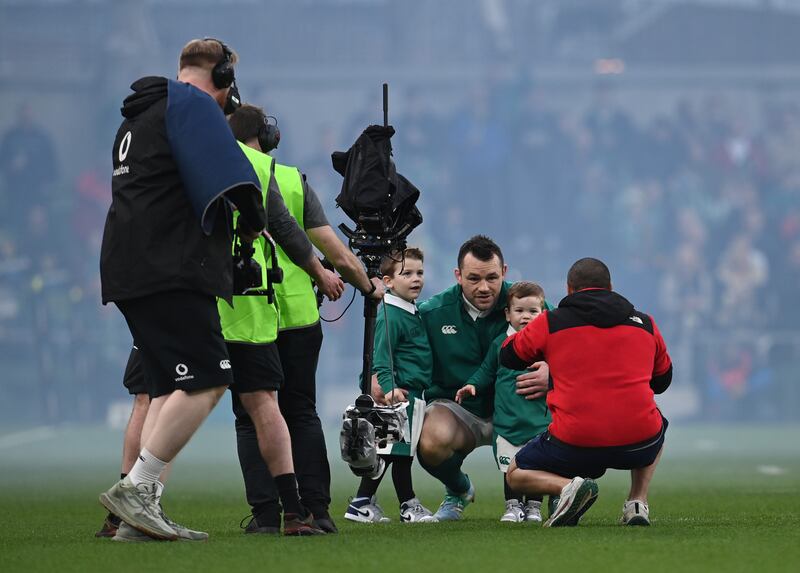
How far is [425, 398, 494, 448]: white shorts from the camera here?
7.56 meters

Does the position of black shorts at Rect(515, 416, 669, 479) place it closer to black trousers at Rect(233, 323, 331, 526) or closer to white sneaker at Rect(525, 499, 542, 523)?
white sneaker at Rect(525, 499, 542, 523)

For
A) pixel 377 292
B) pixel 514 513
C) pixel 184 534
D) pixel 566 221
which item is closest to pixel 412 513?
pixel 514 513

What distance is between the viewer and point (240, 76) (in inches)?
1569

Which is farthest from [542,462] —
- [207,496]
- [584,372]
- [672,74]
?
[672,74]

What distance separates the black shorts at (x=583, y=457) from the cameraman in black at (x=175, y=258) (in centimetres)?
149

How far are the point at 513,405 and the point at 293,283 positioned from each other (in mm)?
1364

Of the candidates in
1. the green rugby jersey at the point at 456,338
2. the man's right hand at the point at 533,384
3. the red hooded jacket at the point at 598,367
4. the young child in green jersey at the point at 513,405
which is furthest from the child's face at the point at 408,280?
the red hooded jacket at the point at 598,367

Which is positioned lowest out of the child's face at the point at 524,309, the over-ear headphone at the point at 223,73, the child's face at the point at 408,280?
the child's face at the point at 524,309

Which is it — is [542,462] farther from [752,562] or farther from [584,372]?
[752,562]

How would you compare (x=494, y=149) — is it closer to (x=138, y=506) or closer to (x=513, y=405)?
(x=513, y=405)

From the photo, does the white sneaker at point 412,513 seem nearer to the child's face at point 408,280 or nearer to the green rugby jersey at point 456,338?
the green rugby jersey at point 456,338

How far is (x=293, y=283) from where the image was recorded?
258 inches

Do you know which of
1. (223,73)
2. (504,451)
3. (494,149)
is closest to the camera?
(223,73)

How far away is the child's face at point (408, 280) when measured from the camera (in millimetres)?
7695
